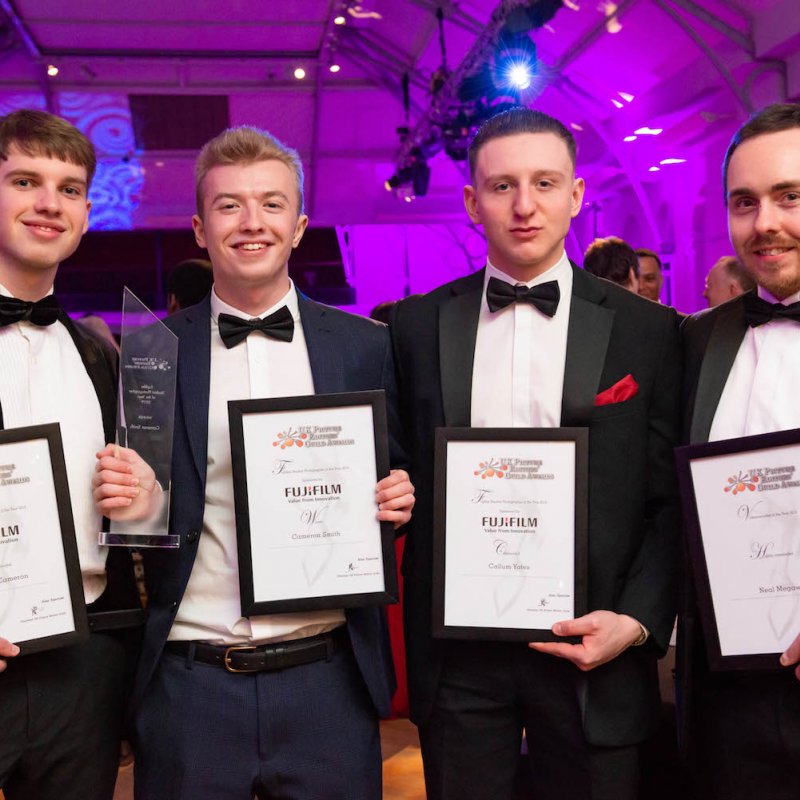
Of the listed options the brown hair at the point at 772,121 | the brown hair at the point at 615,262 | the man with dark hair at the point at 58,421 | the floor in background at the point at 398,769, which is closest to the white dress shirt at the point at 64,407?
the man with dark hair at the point at 58,421

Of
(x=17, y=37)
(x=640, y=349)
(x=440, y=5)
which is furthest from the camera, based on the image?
(x=17, y=37)

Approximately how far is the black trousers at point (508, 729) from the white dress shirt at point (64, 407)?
0.91 m

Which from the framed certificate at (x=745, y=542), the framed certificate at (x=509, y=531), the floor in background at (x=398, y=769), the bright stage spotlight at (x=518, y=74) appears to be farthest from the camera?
the bright stage spotlight at (x=518, y=74)

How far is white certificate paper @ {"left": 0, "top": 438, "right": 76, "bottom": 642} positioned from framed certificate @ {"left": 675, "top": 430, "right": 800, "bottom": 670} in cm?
137

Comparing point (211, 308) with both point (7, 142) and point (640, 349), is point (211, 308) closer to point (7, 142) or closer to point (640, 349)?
point (7, 142)

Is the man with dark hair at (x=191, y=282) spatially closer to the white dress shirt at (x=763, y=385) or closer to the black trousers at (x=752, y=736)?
the white dress shirt at (x=763, y=385)

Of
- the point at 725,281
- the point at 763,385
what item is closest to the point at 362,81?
the point at 725,281

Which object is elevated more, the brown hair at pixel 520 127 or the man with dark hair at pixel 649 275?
the man with dark hair at pixel 649 275

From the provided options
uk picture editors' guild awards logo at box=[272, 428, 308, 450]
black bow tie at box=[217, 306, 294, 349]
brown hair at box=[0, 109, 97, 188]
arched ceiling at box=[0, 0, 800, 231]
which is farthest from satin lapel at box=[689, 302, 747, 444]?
arched ceiling at box=[0, 0, 800, 231]

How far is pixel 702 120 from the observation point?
23.4 feet

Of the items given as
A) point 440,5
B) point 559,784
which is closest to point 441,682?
point 559,784

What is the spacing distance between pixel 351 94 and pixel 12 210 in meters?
11.3

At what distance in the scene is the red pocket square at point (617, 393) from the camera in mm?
2105

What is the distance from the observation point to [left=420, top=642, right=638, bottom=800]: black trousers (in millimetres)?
2078
